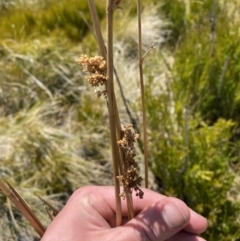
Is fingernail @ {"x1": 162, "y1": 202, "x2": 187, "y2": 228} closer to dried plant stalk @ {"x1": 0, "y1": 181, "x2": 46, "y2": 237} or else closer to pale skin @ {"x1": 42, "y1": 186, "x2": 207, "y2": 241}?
pale skin @ {"x1": 42, "y1": 186, "x2": 207, "y2": 241}

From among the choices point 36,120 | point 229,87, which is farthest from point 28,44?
point 229,87

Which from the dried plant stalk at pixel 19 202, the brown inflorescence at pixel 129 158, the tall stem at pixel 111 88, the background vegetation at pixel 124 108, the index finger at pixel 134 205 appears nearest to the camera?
the tall stem at pixel 111 88

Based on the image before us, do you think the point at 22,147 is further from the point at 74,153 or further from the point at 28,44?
the point at 28,44

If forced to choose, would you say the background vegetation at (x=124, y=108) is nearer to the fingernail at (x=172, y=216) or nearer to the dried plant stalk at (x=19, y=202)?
the fingernail at (x=172, y=216)

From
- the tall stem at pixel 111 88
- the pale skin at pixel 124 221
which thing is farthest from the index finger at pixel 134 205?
the tall stem at pixel 111 88

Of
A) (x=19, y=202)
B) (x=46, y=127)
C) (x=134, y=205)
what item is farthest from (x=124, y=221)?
(x=46, y=127)
